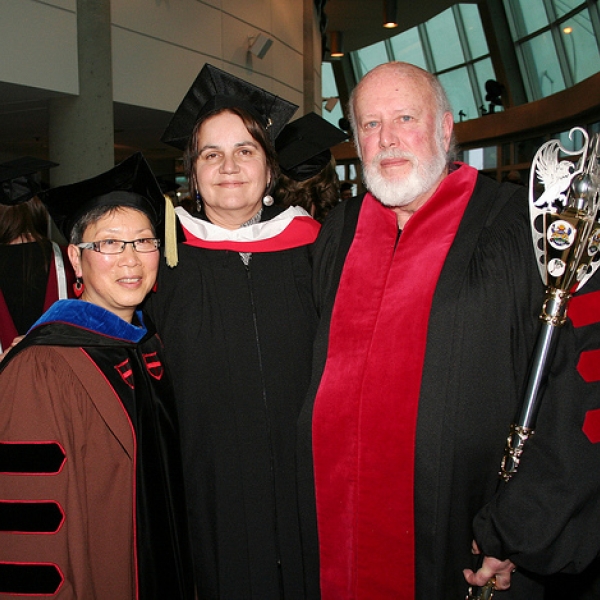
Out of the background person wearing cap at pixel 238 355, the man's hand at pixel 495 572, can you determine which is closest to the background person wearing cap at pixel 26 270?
the background person wearing cap at pixel 238 355

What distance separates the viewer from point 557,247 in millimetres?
1770

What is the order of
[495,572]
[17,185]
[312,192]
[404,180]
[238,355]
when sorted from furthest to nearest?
1. [312,192]
2. [17,185]
3. [238,355]
4. [404,180]
5. [495,572]

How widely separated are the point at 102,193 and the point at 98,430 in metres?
0.78

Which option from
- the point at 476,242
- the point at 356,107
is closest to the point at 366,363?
the point at 476,242

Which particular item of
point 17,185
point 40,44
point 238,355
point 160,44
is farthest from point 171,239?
point 160,44

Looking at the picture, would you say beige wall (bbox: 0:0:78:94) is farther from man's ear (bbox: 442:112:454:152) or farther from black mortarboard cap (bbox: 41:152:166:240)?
man's ear (bbox: 442:112:454:152)

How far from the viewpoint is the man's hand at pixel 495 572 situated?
6.14 feet

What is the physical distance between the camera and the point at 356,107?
92.7 inches

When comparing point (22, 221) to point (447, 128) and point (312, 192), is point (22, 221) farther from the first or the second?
point (447, 128)

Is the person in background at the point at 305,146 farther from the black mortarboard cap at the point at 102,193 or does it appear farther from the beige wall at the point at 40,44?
the beige wall at the point at 40,44

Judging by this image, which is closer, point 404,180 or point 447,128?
point 404,180

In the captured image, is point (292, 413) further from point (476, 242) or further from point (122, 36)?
point (122, 36)

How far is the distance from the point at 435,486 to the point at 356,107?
1.40 m

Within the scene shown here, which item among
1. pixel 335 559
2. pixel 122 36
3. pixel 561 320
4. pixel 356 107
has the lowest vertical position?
pixel 335 559
